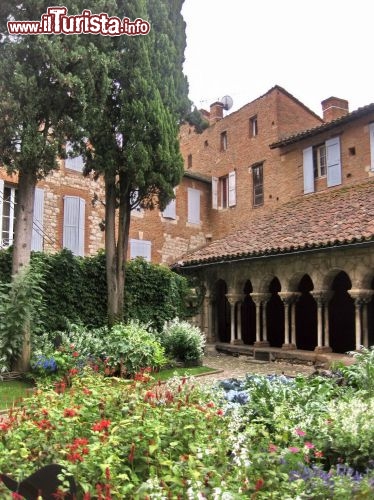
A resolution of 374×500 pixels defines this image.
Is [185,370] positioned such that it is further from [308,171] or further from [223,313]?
[308,171]

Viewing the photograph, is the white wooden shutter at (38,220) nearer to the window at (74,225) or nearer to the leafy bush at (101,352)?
the window at (74,225)

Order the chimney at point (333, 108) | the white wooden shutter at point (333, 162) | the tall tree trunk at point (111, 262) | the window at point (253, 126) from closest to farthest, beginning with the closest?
the tall tree trunk at point (111, 262)
the white wooden shutter at point (333, 162)
the chimney at point (333, 108)
the window at point (253, 126)

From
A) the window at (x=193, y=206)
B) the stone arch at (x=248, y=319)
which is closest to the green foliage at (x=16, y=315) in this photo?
the stone arch at (x=248, y=319)

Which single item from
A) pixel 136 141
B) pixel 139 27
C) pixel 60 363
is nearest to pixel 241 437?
pixel 60 363

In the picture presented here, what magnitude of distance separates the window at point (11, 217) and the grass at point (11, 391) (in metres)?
6.28

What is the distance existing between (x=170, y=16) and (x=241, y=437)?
38.0 feet

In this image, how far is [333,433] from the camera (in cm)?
338

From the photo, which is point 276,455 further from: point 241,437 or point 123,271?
point 123,271

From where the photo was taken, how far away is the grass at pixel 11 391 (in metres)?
6.86

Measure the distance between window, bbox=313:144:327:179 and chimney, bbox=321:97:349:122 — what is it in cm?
308

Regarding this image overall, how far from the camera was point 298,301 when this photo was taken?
14312 mm

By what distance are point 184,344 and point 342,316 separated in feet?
17.7

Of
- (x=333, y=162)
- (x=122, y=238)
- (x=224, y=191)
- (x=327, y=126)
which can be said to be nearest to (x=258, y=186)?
(x=224, y=191)

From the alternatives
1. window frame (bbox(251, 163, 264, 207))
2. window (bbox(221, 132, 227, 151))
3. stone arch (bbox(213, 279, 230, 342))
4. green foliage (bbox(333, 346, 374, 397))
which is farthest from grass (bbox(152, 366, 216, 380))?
window (bbox(221, 132, 227, 151))
